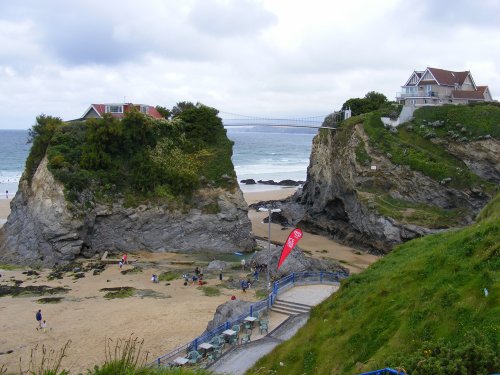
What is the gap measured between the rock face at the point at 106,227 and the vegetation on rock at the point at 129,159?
1179 millimetres

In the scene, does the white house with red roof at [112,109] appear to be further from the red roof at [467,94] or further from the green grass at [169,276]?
the red roof at [467,94]

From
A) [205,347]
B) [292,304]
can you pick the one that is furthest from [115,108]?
[205,347]

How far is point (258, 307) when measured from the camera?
24203 millimetres

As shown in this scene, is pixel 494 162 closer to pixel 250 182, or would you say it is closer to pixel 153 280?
pixel 153 280

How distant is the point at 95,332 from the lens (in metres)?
27.7

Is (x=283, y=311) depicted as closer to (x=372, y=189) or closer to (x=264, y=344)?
(x=264, y=344)

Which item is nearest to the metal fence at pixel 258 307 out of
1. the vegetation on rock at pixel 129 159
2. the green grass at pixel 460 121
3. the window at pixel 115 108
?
the vegetation on rock at pixel 129 159

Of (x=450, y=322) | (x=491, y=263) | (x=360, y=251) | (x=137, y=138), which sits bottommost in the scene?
(x=360, y=251)

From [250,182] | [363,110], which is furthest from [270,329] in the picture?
[250,182]

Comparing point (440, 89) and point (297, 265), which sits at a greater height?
point (440, 89)

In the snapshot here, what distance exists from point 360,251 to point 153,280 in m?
20.9

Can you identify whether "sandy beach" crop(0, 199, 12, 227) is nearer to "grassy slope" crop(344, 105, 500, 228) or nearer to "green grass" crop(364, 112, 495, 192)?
"grassy slope" crop(344, 105, 500, 228)

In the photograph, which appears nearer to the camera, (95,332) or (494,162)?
(95,332)

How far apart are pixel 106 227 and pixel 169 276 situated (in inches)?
456
